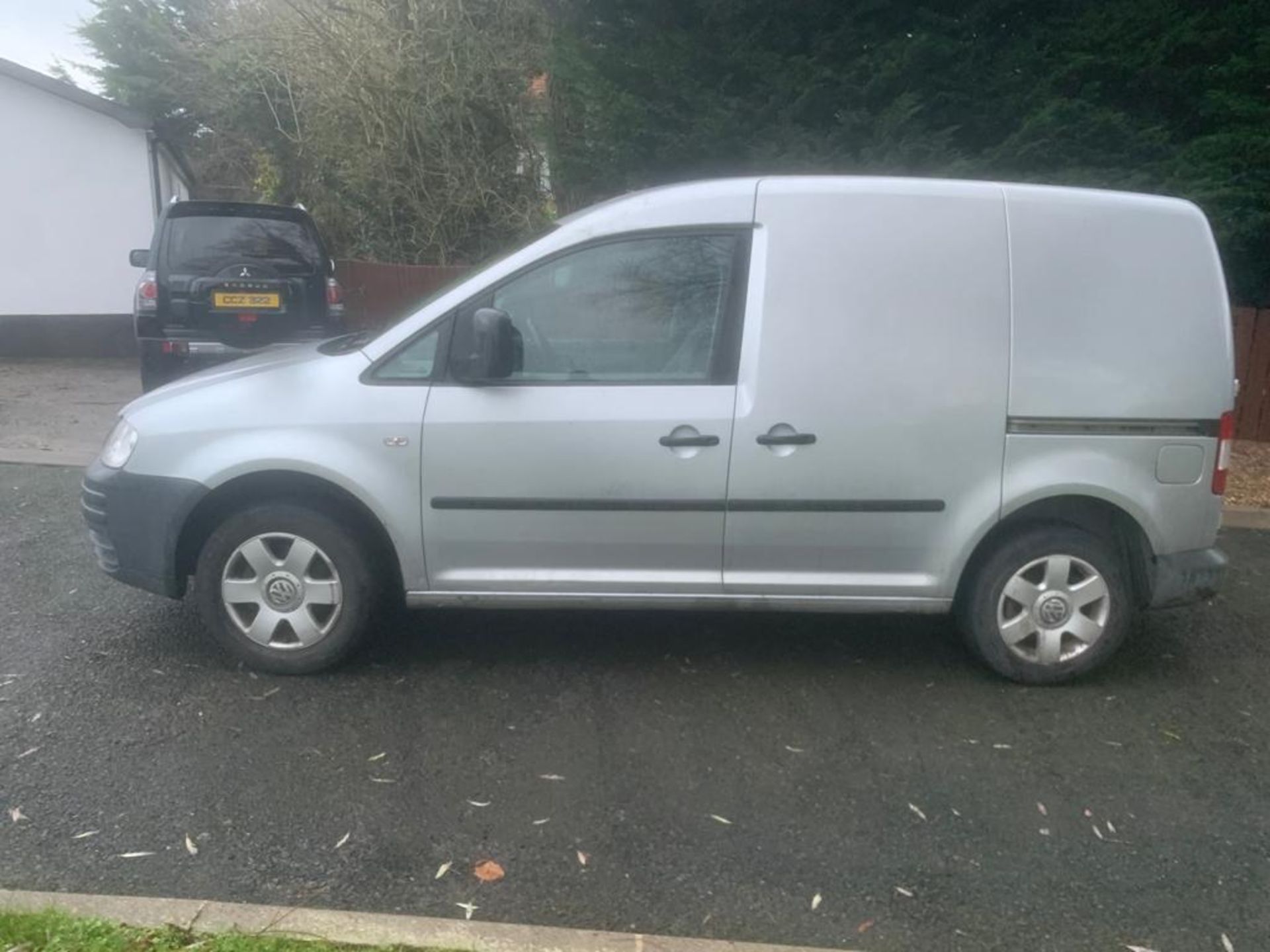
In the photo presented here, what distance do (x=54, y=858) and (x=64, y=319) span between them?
12.0 metres

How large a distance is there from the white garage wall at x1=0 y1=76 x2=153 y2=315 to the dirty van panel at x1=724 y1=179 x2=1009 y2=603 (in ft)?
37.9

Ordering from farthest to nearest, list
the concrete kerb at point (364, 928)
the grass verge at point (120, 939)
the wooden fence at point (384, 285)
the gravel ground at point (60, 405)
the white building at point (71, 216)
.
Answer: the wooden fence at point (384, 285) < the white building at point (71, 216) < the gravel ground at point (60, 405) < the concrete kerb at point (364, 928) < the grass verge at point (120, 939)

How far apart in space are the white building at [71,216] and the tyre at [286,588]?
1053cm

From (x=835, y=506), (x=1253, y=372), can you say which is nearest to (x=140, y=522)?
(x=835, y=506)

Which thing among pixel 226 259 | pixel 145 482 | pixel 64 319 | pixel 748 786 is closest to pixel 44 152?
pixel 64 319

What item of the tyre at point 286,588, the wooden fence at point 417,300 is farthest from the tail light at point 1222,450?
the wooden fence at point 417,300

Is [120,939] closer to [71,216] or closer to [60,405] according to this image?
[60,405]

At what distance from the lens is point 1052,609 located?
463 centimetres

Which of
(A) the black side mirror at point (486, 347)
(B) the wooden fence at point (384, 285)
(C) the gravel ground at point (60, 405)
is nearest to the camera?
(A) the black side mirror at point (486, 347)

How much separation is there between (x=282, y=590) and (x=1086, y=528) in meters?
3.26

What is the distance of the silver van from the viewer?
174 inches

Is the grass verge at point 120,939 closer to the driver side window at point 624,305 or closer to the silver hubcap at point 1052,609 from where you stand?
the driver side window at point 624,305

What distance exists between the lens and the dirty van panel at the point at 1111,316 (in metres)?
4.48

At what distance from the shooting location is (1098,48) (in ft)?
30.4
